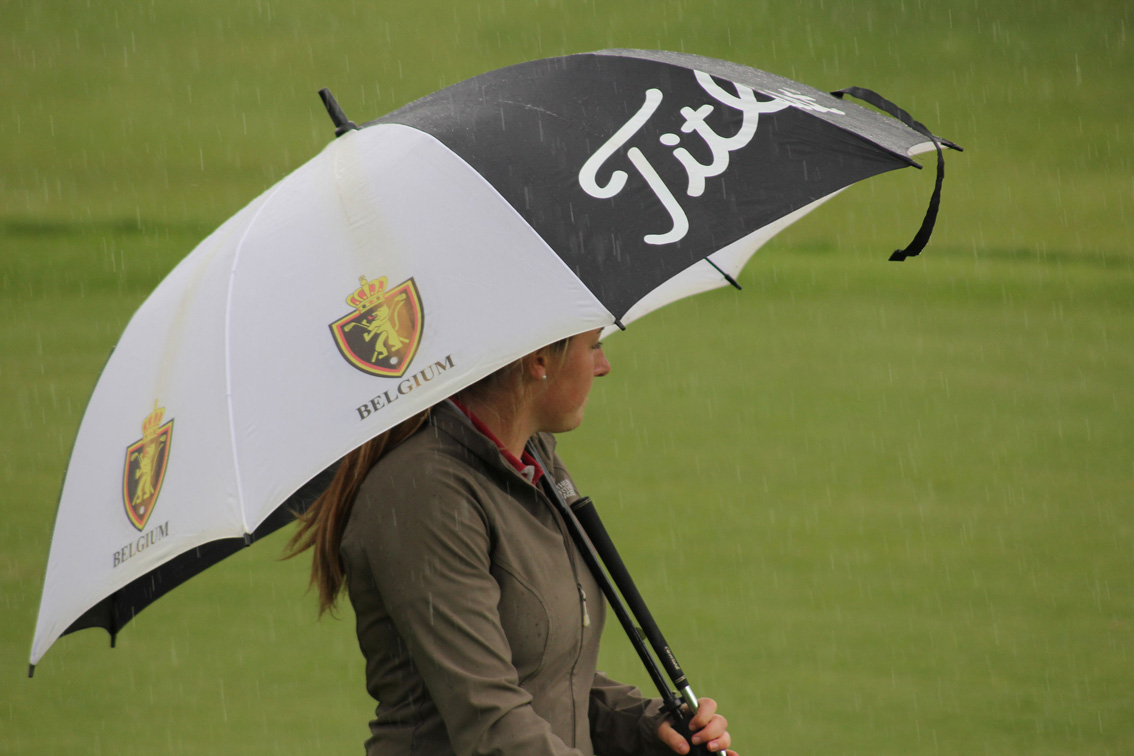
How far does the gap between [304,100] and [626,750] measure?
10.4 m

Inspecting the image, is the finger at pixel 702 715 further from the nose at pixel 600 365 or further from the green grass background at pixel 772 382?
the green grass background at pixel 772 382

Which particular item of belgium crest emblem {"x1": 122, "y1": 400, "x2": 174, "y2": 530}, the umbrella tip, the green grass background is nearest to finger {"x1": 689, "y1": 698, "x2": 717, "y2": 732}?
belgium crest emblem {"x1": 122, "y1": 400, "x2": 174, "y2": 530}

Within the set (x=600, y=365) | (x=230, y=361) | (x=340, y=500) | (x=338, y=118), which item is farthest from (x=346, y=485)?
(x=338, y=118)

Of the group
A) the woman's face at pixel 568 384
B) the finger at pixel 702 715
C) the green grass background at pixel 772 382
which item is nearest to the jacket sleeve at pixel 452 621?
the woman's face at pixel 568 384

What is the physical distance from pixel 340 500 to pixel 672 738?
1.83 feet

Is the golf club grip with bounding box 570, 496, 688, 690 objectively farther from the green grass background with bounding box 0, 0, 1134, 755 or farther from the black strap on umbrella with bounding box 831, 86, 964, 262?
the green grass background with bounding box 0, 0, 1134, 755

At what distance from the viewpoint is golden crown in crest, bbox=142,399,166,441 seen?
4.84 ft

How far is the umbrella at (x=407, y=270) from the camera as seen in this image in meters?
1.35

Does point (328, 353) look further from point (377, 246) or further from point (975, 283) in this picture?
point (975, 283)

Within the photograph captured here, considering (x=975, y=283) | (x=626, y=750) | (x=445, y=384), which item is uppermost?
(x=445, y=384)

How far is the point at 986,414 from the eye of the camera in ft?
17.3

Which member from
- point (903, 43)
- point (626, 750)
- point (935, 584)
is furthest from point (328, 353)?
point (903, 43)

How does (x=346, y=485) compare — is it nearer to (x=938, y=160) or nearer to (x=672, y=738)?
(x=672, y=738)

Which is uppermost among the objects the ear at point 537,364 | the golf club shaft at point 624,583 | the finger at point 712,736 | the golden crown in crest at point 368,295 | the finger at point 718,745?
the golden crown in crest at point 368,295
